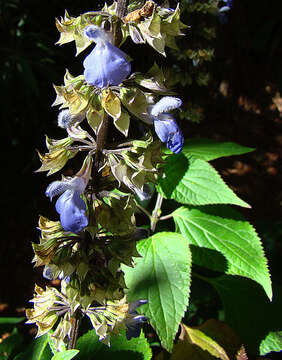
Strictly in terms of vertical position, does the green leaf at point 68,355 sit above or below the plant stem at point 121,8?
below

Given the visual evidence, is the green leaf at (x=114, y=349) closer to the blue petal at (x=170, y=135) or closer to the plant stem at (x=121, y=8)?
the blue petal at (x=170, y=135)

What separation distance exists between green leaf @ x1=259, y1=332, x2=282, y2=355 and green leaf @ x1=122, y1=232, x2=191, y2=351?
2.10 ft

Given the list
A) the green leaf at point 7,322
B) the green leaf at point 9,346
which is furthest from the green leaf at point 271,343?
the green leaf at point 7,322

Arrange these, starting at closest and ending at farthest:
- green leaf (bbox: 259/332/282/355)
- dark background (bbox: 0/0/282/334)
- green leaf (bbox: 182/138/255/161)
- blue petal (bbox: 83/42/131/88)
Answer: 1. blue petal (bbox: 83/42/131/88)
2. green leaf (bbox: 259/332/282/355)
3. green leaf (bbox: 182/138/255/161)
4. dark background (bbox: 0/0/282/334)

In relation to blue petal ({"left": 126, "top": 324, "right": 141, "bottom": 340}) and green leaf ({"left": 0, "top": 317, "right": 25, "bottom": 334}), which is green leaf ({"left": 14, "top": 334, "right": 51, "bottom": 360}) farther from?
green leaf ({"left": 0, "top": 317, "right": 25, "bottom": 334})

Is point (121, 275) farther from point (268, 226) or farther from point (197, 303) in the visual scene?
point (268, 226)

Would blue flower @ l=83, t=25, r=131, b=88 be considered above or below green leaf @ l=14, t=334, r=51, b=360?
above

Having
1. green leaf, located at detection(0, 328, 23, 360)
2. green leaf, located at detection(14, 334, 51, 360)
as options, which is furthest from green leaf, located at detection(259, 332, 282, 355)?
green leaf, located at detection(0, 328, 23, 360)

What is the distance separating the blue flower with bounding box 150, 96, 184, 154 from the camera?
0.99 meters

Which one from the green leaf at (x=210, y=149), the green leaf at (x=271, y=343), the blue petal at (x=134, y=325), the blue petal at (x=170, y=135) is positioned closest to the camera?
A: the blue petal at (x=170, y=135)

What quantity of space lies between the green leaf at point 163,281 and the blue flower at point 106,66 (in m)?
0.93

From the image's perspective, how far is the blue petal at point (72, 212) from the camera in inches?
36.6

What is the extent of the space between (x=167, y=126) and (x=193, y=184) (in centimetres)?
87

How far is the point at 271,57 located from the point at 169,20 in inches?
183
